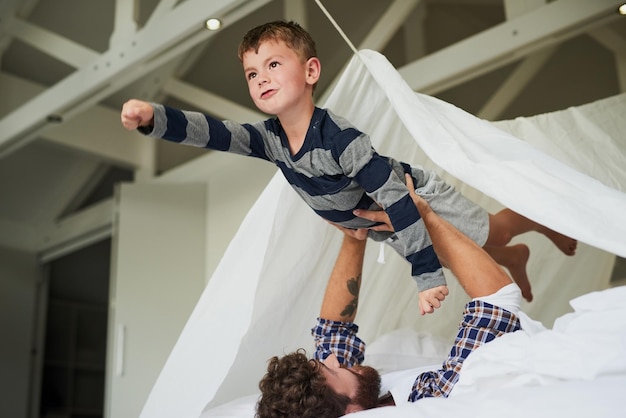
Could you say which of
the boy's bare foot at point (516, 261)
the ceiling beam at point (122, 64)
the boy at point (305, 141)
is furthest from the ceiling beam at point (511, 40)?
the boy at point (305, 141)

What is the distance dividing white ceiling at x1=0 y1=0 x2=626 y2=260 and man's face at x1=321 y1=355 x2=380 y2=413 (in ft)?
4.76

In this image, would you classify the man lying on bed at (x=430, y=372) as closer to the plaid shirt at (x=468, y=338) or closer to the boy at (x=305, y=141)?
the plaid shirt at (x=468, y=338)

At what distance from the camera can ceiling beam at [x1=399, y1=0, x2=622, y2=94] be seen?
8.98 feet

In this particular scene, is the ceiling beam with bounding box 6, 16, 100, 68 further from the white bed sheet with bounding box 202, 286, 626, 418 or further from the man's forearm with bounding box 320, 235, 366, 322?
the white bed sheet with bounding box 202, 286, 626, 418

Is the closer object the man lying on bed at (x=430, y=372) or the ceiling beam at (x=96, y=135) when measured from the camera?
the man lying on bed at (x=430, y=372)

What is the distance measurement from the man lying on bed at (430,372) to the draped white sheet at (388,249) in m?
0.14

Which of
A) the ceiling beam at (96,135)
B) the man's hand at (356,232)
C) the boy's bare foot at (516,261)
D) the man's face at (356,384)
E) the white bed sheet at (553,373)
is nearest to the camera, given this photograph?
the white bed sheet at (553,373)

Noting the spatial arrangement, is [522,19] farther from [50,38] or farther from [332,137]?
[50,38]

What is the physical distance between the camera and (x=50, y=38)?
3.50 metres

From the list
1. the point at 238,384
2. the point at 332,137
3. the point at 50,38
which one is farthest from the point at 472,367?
the point at 50,38

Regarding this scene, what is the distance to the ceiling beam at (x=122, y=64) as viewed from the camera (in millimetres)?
2746

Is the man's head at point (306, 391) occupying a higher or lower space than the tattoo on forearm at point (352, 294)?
lower

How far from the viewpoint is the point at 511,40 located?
9.66 feet

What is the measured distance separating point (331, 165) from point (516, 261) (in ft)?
2.67
